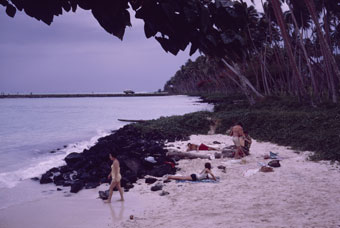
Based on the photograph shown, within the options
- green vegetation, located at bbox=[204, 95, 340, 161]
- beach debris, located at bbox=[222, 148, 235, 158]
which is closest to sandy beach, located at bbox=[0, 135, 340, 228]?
beach debris, located at bbox=[222, 148, 235, 158]

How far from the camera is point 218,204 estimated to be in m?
7.82

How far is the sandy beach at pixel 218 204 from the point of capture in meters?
6.70

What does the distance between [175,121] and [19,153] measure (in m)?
12.4

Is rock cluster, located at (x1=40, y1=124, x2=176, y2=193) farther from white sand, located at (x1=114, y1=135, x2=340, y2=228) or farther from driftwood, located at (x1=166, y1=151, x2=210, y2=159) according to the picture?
white sand, located at (x1=114, y1=135, x2=340, y2=228)

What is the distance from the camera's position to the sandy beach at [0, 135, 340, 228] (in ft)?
22.0

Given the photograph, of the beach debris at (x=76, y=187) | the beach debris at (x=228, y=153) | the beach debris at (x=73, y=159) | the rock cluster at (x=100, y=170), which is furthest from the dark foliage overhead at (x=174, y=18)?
the beach debris at (x=73, y=159)

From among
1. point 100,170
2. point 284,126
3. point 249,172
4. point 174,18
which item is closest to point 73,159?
point 100,170

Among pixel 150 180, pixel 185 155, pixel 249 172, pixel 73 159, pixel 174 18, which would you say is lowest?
pixel 73 159

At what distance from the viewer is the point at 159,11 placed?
7.92ft

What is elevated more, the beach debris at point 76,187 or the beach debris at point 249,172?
the beach debris at point 249,172

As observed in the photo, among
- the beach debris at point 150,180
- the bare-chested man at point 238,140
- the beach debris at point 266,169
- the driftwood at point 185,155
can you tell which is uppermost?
the bare-chested man at point 238,140

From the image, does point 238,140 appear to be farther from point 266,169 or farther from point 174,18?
point 174,18

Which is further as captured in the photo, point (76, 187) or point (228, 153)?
point (228, 153)

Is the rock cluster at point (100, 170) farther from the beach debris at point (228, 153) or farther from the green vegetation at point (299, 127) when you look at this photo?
the green vegetation at point (299, 127)
